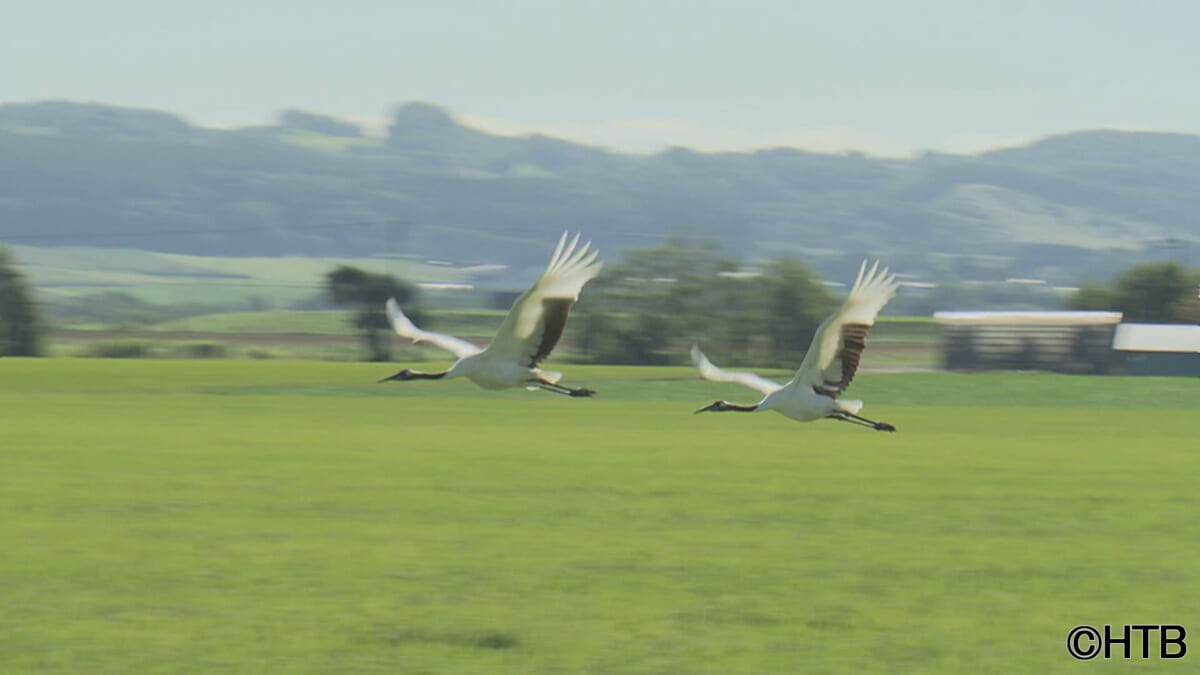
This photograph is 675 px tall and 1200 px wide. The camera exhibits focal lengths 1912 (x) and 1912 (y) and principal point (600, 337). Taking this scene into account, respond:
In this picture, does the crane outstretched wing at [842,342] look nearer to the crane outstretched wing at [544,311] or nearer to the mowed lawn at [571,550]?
the mowed lawn at [571,550]

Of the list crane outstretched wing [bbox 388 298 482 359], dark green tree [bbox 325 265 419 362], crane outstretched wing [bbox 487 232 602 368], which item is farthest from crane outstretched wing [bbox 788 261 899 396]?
dark green tree [bbox 325 265 419 362]

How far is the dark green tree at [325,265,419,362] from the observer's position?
7300cm

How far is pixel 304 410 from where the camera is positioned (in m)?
58.6

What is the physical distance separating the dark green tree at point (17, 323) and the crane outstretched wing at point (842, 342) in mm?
79948

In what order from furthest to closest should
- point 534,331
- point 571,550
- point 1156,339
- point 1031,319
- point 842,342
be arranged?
1. point 1156,339
2. point 1031,319
3. point 571,550
4. point 842,342
5. point 534,331

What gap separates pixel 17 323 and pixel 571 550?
79.1 m

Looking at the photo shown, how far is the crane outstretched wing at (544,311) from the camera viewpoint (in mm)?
17938

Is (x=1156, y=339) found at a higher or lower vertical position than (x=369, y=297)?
lower

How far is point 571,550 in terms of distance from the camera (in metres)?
20.1

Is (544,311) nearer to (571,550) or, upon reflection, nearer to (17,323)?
(571,550)

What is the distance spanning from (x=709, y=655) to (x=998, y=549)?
27.7 ft

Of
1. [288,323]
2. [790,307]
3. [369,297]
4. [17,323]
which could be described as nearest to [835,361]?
[369,297]

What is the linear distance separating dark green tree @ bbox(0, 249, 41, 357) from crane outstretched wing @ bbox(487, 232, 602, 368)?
79.4 m

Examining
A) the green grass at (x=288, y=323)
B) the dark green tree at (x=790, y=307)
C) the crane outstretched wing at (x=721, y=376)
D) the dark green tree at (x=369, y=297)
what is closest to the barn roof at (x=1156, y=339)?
the dark green tree at (x=790, y=307)
